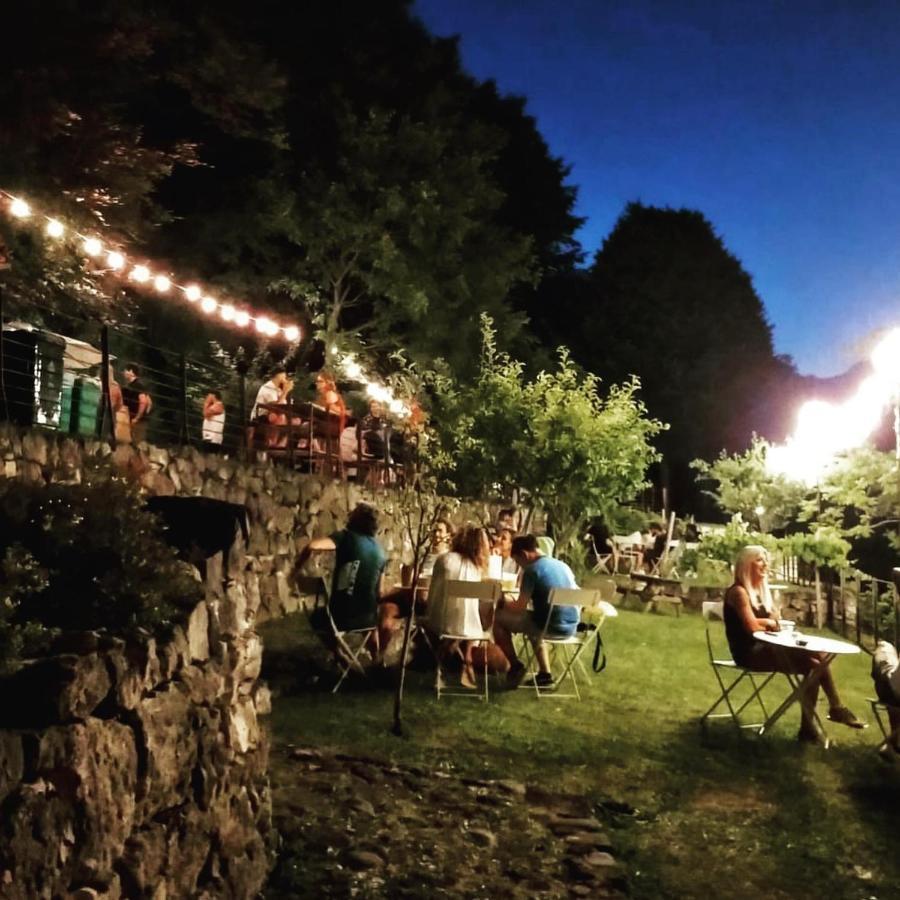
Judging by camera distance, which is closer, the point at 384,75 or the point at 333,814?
the point at 333,814

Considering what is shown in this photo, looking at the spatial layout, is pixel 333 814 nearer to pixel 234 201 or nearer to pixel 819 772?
pixel 819 772

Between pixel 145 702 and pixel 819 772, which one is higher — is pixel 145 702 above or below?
above

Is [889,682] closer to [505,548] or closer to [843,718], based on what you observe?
[843,718]

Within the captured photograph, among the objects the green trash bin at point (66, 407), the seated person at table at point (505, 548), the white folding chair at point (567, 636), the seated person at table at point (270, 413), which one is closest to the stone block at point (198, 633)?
the white folding chair at point (567, 636)

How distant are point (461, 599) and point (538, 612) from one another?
0.57m

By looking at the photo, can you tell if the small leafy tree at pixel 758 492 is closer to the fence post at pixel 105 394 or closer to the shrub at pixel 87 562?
the fence post at pixel 105 394

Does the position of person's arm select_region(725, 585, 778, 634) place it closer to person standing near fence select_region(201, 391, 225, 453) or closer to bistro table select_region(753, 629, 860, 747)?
bistro table select_region(753, 629, 860, 747)

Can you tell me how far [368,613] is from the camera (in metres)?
6.45

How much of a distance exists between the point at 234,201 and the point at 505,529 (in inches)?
326

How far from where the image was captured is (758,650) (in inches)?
222

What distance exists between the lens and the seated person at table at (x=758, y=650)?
5586 millimetres

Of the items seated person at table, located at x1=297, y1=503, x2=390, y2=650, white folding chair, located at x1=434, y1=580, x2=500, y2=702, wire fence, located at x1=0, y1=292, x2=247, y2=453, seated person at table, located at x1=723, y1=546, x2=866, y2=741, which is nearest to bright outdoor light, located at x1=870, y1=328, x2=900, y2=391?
seated person at table, located at x1=723, y1=546, x2=866, y2=741

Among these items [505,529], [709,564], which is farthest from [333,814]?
[709,564]

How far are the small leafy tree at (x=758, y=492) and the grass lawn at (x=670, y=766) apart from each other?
21.6ft
